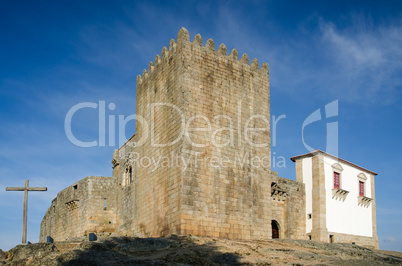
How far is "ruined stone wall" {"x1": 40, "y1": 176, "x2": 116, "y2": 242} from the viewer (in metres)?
23.8

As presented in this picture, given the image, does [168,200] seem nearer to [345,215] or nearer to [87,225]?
[87,225]

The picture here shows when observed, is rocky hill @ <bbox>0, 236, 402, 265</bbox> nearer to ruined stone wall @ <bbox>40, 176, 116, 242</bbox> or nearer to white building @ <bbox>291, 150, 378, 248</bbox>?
white building @ <bbox>291, 150, 378, 248</bbox>

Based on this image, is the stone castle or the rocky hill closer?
the rocky hill

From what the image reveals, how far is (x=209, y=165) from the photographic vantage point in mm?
16734

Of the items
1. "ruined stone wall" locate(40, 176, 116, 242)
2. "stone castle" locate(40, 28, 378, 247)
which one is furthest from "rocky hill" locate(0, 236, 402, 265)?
"ruined stone wall" locate(40, 176, 116, 242)

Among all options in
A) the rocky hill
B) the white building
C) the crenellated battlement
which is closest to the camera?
the rocky hill

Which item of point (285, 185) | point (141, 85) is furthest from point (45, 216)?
point (285, 185)

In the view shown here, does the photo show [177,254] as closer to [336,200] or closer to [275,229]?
[275,229]

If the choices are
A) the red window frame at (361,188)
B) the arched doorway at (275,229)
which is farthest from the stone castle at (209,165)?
the red window frame at (361,188)

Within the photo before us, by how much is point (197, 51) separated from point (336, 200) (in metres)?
11.3

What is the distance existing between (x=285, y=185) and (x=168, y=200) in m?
8.21

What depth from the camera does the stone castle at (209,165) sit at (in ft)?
53.9

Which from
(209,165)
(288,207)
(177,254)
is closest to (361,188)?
(288,207)

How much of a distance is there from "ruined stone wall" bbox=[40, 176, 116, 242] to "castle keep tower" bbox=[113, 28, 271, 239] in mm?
4264
